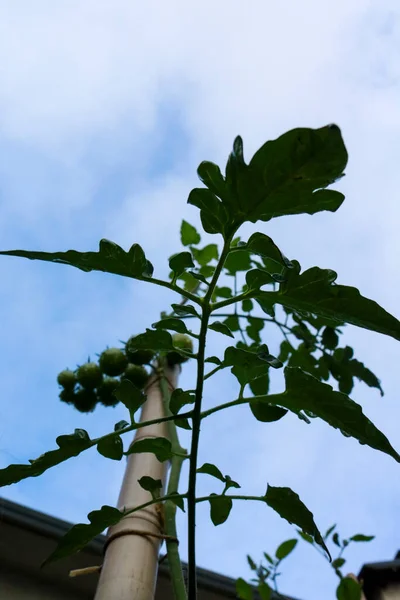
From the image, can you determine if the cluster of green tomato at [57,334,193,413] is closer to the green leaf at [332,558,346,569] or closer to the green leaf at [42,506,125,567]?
the green leaf at [332,558,346,569]

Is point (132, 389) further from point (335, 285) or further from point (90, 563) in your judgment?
point (90, 563)

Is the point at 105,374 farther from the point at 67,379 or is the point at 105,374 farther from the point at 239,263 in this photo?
the point at 239,263

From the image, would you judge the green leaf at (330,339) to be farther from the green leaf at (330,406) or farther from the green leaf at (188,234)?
the green leaf at (330,406)

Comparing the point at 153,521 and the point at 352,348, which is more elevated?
the point at 352,348

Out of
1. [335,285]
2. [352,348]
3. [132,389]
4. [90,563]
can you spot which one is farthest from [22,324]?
[335,285]

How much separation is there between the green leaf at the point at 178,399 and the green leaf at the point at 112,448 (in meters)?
0.10

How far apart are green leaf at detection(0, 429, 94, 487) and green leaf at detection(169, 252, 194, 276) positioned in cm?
28

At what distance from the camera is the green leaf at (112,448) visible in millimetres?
836

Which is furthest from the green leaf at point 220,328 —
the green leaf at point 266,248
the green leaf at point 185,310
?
the green leaf at point 266,248

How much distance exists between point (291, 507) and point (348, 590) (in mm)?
289

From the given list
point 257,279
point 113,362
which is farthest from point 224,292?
point 257,279

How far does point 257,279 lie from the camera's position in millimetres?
738

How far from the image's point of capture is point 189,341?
2055 millimetres

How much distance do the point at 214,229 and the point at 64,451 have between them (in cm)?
40
